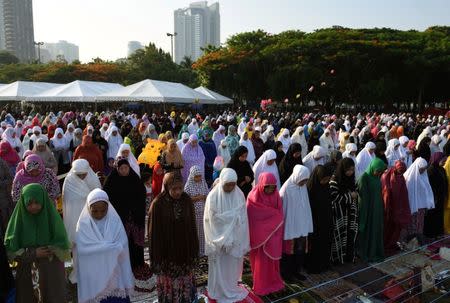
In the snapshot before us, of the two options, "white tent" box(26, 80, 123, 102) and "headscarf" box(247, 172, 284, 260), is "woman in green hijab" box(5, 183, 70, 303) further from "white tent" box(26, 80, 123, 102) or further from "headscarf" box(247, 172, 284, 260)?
"white tent" box(26, 80, 123, 102)

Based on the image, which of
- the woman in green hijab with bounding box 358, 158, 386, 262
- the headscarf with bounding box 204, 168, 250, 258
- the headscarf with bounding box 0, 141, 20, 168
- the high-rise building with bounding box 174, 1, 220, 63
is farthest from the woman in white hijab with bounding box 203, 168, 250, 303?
the high-rise building with bounding box 174, 1, 220, 63

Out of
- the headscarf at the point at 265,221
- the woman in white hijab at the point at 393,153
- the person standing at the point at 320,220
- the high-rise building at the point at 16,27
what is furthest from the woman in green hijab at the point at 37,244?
the high-rise building at the point at 16,27

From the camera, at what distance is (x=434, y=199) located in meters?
6.05

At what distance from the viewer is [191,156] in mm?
7457

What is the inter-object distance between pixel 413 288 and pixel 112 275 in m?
2.79

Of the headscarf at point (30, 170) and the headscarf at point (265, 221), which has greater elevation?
the headscarf at point (30, 170)

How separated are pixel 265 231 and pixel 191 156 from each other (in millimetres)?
3466

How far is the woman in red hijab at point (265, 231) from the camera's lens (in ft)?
13.9

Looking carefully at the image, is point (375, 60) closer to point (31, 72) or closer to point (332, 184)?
point (332, 184)

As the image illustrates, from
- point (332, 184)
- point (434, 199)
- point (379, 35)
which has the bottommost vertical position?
point (434, 199)

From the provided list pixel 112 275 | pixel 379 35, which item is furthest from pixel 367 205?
pixel 379 35

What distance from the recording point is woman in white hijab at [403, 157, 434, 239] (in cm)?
578

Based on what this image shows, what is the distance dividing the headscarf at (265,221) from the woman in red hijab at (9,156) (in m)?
3.78

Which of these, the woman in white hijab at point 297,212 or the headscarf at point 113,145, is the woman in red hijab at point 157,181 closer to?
the woman in white hijab at point 297,212
